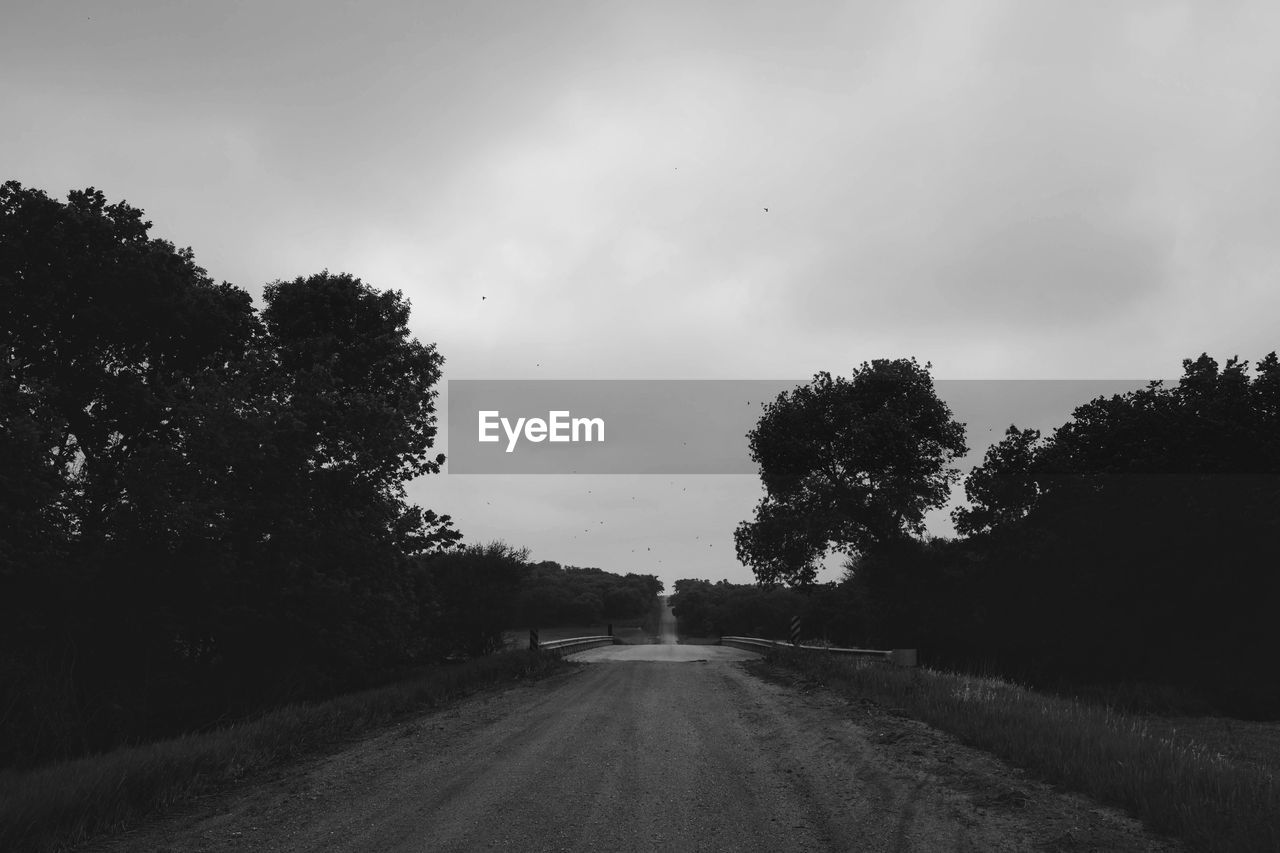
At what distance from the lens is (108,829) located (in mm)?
7355

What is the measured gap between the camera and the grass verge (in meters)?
7.12

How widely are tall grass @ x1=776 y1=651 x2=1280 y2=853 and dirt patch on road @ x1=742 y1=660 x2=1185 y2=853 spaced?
7.3 inches

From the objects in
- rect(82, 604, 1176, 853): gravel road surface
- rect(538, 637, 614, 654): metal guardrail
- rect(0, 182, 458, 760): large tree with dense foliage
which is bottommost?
rect(538, 637, 614, 654): metal guardrail

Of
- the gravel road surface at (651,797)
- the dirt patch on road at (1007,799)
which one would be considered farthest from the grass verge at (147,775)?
the dirt patch on road at (1007,799)

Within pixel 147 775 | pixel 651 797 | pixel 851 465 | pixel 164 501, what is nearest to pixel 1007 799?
pixel 651 797

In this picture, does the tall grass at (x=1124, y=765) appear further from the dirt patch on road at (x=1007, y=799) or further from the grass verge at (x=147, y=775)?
the grass verge at (x=147, y=775)

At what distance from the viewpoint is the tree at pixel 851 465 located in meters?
36.5

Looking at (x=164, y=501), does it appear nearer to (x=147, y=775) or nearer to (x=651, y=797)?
(x=147, y=775)

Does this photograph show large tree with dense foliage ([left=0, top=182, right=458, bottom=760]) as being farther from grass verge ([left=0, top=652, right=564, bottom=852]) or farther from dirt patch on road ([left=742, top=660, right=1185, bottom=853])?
dirt patch on road ([left=742, top=660, right=1185, bottom=853])

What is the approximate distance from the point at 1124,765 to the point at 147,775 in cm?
1043

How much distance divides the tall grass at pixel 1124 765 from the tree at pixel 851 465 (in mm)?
22947

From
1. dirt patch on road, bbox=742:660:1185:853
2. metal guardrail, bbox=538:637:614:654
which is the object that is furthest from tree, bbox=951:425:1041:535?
dirt patch on road, bbox=742:660:1185:853

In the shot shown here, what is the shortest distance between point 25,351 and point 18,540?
7095 millimetres

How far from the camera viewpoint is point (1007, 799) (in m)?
7.38
